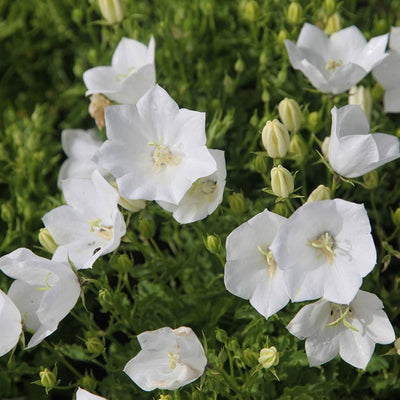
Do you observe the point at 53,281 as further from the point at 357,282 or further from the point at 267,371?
the point at 357,282

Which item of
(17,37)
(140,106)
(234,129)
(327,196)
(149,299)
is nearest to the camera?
(327,196)

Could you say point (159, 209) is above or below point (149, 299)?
above

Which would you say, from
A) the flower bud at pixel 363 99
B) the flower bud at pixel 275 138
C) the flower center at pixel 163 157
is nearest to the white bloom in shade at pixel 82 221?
the flower center at pixel 163 157

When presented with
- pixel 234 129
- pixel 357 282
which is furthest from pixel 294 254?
pixel 234 129

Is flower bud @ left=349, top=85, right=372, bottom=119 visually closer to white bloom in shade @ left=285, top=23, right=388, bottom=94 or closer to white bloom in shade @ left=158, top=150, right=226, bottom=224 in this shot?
white bloom in shade @ left=285, top=23, right=388, bottom=94

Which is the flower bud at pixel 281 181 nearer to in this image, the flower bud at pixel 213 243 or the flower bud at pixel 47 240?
the flower bud at pixel 213 243

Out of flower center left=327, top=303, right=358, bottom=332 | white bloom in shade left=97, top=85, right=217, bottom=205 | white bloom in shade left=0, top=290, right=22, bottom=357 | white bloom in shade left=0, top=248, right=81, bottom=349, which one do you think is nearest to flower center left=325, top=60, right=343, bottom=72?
white bloom in shade left=97, top=85, right=217, bottom=205

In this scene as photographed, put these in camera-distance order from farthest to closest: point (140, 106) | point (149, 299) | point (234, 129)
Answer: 1. point (234, 129)
2. point (149, 299)
3. point (140, 106)
